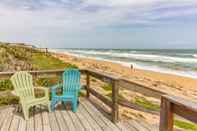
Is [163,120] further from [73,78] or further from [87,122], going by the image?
[73,78]

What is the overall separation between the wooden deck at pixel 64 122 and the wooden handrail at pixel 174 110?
1.55 m

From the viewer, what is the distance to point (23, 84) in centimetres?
397

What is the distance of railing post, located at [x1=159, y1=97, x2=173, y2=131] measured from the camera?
1761 mm

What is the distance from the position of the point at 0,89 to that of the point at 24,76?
4.02 ft

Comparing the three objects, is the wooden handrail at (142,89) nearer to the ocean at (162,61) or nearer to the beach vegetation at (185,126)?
the beach vegetation at (185,126)

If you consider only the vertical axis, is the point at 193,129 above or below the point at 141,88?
below

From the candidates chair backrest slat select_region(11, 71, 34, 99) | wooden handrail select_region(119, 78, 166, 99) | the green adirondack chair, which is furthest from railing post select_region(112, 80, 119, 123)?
chair backrest slat select_region(11, 71, 34, 99)

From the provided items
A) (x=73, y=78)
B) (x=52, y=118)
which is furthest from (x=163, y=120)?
(x=73, y=78)

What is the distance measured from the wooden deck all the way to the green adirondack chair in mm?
201

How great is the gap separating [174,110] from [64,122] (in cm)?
216

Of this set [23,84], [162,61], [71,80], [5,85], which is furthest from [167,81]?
[162,61]

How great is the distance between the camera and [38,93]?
15.4 ft

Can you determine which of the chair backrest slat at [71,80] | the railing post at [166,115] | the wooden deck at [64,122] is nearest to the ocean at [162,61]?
the chair backrest slat at [71,80]

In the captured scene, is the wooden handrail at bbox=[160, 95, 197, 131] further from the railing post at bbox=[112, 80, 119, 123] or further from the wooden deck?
the railing post at bbox=[112, 80, 119, 123]
